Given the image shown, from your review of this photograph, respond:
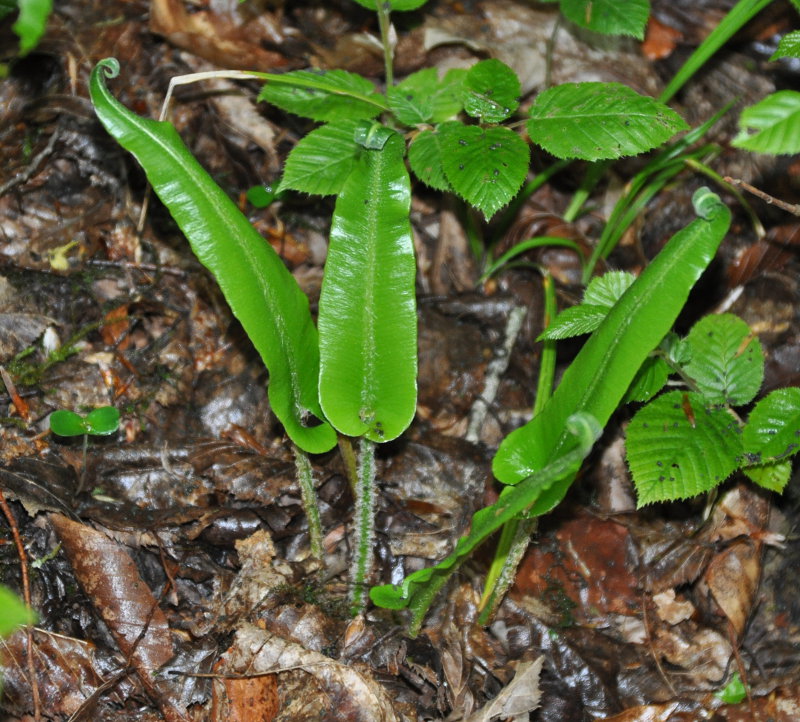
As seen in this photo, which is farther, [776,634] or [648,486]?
[776,634]

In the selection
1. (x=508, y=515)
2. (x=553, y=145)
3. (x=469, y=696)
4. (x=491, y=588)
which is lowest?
(x=469, y=696)

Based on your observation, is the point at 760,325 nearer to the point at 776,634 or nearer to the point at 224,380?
the point at 776,634

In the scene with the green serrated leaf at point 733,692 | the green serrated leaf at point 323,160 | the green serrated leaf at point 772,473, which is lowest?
the green serrated leaf at point 733,692

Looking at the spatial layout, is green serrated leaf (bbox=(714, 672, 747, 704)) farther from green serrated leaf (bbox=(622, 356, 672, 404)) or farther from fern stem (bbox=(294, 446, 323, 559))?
fern stem (bbox=(294, 446, 323, 559))

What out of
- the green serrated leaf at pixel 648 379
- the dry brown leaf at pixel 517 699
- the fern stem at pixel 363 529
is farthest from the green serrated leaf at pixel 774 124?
the dry brown leaf at pixel 517 699

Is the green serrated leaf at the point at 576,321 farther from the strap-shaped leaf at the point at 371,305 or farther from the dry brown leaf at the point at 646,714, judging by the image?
the dry brown leaf at the point at 646,714

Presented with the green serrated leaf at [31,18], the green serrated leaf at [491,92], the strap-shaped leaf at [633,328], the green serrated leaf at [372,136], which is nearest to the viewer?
the green serrated leaf at [31,18]

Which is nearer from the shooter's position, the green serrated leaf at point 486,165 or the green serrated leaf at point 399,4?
the green serrated leaf at point 486,165

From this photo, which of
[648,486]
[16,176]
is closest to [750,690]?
[648,486]
